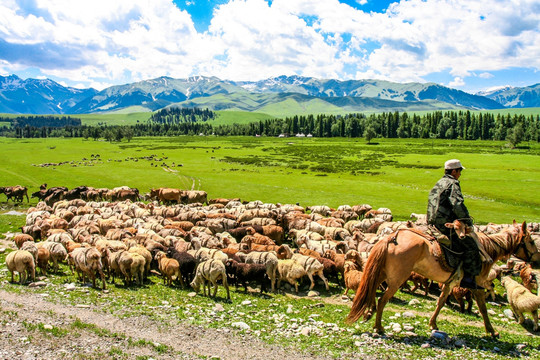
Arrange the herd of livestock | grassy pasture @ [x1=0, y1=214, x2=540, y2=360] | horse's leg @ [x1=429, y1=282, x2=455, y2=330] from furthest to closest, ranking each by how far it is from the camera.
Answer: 1. the herd of livestock
2. horse's leg @ [x1=429, y1=282, x2=455, y2=330]
3. grassy pasture @ [x1=0, y1=214, x2=540, y2=360]

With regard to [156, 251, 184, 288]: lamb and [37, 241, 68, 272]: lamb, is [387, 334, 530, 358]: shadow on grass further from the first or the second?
[37, 241, 68, 272]: lamb

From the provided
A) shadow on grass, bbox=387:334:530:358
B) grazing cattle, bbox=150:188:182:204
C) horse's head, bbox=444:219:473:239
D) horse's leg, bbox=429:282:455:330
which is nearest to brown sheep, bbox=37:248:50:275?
shadow on grass, bbox=387:334:530:358

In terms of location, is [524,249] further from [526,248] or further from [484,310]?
[484,310]

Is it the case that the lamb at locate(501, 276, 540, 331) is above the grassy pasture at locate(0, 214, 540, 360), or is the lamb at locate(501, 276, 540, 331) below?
above

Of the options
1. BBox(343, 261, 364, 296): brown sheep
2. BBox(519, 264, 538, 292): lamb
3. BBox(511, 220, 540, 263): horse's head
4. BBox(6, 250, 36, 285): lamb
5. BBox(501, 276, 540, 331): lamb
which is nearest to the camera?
BBox(511, 220, 540, 263): horse's head

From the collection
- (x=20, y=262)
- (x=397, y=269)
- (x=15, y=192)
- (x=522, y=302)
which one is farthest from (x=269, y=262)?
(x=15, y=192)

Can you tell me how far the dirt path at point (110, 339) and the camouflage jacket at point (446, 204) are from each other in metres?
5.63

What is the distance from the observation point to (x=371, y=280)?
32.8 ft

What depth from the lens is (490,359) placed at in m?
8.93

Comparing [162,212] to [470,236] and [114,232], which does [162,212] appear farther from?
[470,236]

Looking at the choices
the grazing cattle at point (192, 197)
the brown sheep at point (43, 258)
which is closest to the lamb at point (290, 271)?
the brown sheep at point (43, 258)

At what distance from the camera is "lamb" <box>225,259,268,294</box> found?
631 inches

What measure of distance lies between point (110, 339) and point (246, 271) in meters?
7.02

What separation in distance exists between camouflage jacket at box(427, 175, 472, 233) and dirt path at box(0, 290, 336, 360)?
5.63 meters
